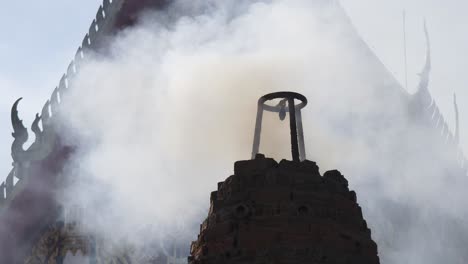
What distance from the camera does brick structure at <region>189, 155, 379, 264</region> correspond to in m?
3.01

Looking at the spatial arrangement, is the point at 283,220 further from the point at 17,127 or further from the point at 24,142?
the point at 17,127

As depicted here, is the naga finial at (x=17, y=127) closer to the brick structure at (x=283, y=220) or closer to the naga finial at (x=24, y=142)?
the naga finial at (x=24, y=142)

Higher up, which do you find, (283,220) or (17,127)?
(17,127)

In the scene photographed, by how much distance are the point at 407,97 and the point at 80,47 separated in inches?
278

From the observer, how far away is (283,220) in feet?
10.1

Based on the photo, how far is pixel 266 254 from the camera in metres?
2.97

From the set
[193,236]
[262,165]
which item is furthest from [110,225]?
[262,165]

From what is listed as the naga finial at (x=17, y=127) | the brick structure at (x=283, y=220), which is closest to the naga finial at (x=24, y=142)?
the naga finial at (x=17, y=127)

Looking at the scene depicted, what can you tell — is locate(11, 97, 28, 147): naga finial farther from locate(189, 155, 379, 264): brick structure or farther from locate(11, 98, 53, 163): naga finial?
locate(189, 155, 379, 264): brick structure

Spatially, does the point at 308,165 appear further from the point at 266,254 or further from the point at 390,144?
the point at 390,144

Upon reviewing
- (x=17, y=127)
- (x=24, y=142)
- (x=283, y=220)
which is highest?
(x=17, y=127)

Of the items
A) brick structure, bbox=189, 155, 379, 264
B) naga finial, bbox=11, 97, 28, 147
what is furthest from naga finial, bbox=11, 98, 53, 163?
brick structure, bbox=189, 155, 379, 264

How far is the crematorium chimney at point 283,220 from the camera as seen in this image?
3014mm

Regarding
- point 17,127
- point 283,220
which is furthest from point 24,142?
point 283,220
